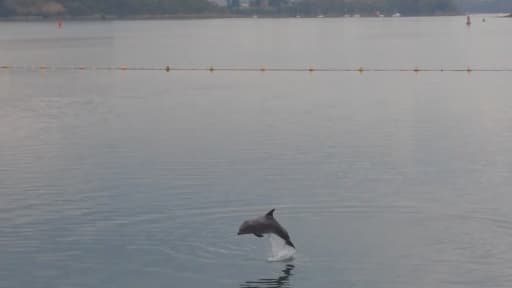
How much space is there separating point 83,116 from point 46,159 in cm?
1720

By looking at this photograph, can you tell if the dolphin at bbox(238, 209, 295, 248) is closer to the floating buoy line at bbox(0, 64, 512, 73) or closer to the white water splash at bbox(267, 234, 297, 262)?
the white water splash at bbox(267, 234, 297, 262)

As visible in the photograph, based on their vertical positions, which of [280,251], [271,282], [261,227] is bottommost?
[271,282]

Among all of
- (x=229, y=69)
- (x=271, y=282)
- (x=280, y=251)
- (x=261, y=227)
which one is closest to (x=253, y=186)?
(x=280, y=251)

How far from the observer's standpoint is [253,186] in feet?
129

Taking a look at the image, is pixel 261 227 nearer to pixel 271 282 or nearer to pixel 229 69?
pixel 271 282

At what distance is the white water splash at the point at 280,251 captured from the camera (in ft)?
95.7

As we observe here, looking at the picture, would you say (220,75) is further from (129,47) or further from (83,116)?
(129,47)

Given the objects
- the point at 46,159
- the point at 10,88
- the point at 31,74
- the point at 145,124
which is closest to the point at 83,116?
the point at 145,124

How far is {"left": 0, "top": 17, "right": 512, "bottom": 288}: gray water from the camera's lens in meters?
29.0

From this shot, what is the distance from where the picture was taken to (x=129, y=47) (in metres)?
163

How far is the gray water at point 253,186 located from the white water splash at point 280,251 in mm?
286

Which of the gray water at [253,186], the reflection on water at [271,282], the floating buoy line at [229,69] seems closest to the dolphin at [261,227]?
the reflection on water at [271,282]

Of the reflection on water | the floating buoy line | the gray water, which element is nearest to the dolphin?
the reflection on water

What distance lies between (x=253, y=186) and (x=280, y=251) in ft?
33.1
